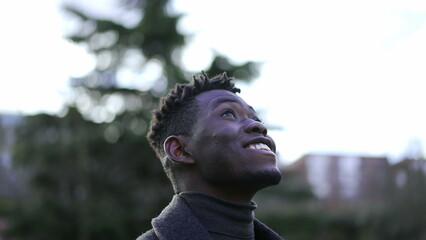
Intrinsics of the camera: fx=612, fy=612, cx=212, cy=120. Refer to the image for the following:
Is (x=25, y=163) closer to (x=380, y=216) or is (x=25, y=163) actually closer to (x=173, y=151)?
(x=380, y=216)

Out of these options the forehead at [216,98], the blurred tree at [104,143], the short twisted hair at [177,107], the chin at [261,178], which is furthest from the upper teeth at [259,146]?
the blurred tree at [104,143]

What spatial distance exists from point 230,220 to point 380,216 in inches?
878

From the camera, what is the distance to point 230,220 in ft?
9.98

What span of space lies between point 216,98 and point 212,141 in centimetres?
29

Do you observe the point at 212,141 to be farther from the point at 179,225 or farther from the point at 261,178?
the point at 179,225

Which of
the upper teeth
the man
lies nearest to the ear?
the man

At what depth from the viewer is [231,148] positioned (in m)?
3.01

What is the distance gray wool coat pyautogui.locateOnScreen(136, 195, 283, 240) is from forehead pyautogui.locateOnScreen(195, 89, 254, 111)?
511 millimetres

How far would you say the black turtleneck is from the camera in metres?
3.02

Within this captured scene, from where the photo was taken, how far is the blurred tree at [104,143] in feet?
54.4

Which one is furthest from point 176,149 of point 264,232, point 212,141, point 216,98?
point 264,232

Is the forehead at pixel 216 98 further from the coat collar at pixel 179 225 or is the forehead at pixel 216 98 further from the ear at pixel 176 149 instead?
the coat collar at pixel 179 225

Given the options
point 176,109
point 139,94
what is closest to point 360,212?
point 139,94

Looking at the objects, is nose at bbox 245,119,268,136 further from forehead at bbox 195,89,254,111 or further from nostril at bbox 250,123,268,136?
forehead at bbox 195,89,254,111
